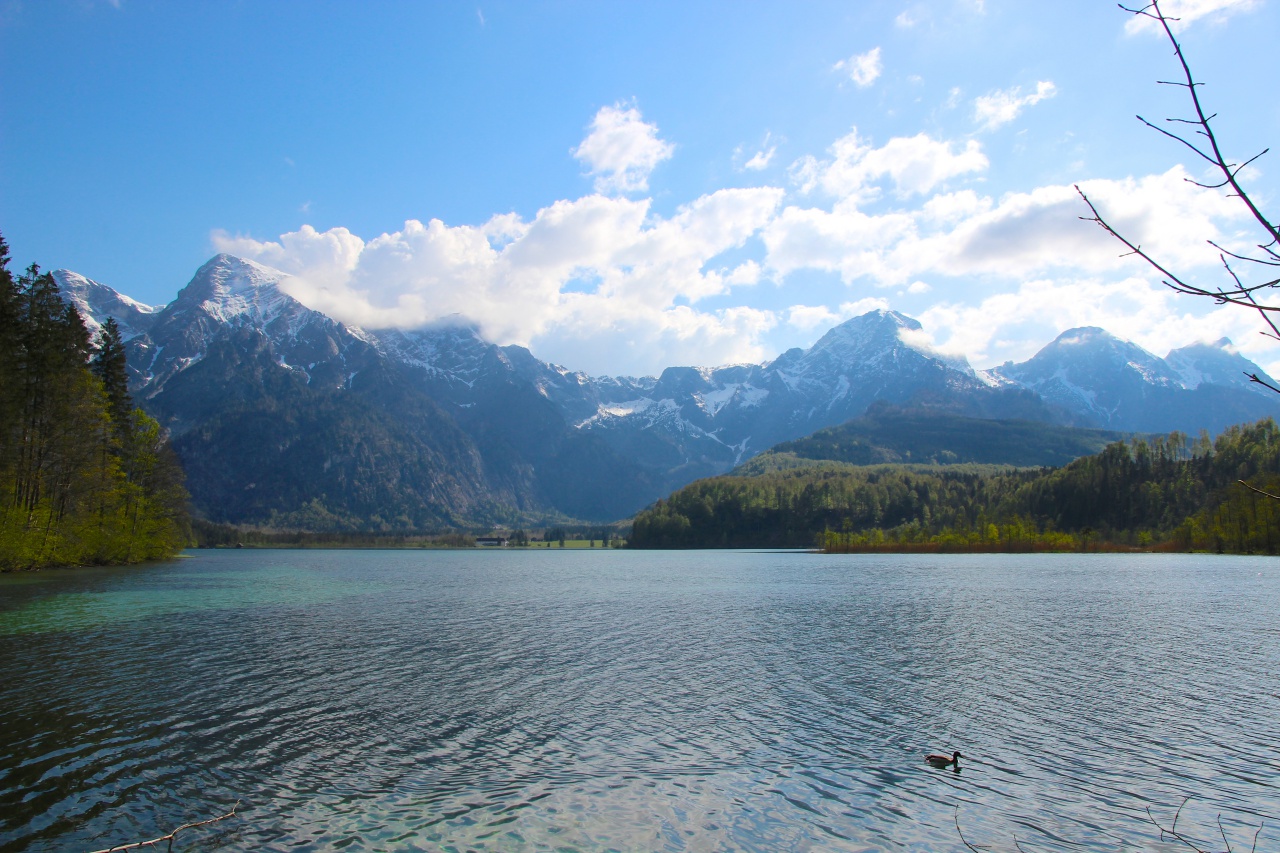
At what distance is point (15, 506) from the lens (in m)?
72.4

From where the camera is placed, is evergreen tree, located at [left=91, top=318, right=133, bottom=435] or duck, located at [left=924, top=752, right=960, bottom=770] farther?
evergreen tree, located at [left=91, top=318, right=133, bottom=435]

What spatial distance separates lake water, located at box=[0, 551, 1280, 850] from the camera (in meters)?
17.0

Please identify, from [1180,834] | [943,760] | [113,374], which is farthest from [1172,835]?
[113,374]

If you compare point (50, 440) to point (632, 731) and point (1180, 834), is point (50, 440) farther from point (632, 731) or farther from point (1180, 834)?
point (1180, 834)

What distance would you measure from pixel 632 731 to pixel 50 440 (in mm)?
80523

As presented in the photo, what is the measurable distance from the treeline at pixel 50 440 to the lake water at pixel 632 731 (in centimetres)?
2624

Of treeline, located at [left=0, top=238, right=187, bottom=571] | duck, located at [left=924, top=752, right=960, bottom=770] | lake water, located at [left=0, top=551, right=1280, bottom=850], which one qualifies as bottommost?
lake water, located at [left=0, top=551, right=1280, bottom=850]

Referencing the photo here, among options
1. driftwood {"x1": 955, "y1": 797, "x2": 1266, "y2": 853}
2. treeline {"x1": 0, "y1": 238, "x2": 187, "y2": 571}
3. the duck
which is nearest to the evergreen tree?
treeline {"x1": 0, "y1": 238, "x2": 187, "y2": 571}

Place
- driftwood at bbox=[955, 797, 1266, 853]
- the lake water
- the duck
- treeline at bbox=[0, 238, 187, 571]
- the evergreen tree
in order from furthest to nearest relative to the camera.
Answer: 1. the evergreen tree
2. treeline at bbox=[0, 238, 187, 571]
3. the duck
4. the lake water
5. driftwood at bbox=[955, 797, 1266, 853]

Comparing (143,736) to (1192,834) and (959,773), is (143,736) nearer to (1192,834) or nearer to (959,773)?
(959,773)

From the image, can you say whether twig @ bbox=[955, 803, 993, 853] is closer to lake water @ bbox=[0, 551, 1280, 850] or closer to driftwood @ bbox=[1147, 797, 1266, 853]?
lake water @ bbox=[0, 551, 1280, 850]

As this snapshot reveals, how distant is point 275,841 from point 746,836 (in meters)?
10.6

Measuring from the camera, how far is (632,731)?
977 inches

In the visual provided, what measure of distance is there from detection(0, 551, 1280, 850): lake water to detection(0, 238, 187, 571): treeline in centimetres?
2624
